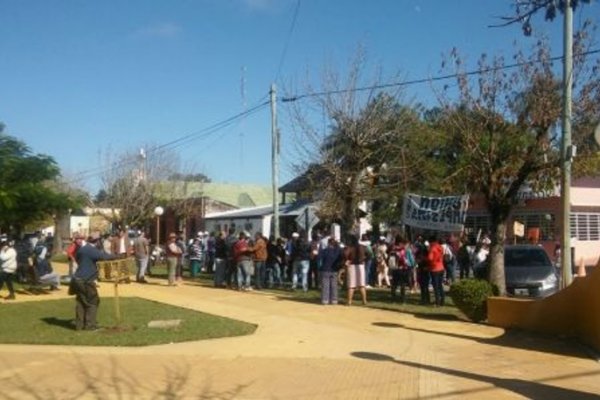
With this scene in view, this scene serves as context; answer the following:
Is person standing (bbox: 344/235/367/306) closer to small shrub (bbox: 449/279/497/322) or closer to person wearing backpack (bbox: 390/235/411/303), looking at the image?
person wearing backpack (bbox: 390/235/411/303)

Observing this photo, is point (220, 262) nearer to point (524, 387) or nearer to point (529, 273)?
point (529, 273)

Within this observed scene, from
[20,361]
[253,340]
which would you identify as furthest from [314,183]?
[20,361]

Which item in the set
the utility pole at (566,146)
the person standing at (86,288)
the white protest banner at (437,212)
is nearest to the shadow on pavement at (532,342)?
the utility pole at (566,146)

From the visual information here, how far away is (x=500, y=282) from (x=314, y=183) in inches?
499

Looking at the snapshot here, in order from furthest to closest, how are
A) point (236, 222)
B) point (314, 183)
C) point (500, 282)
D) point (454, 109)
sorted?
1. point (236, 222)
2. point (314, 183)
3. point (454, 109)
4. point (500, 282)

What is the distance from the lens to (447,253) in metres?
22.6

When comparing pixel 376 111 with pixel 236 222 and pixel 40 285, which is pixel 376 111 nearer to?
pixel 40 285

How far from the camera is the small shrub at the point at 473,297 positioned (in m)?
14.6

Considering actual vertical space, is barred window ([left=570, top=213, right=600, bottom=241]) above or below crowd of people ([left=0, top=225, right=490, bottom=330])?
above

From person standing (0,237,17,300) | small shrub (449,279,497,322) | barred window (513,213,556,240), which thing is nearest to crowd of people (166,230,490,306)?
small shrub (449,279,497,322)

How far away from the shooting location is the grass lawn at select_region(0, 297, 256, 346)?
40.0 ft

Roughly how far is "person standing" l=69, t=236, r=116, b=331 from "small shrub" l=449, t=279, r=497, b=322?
6.68 meters

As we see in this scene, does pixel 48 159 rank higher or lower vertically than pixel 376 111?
lower

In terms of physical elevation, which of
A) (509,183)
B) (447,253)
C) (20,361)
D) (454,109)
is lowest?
(20,361)
